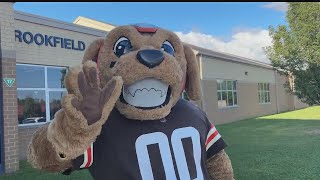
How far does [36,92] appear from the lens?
37.4 feet

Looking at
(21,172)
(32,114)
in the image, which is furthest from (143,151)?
(32,114)

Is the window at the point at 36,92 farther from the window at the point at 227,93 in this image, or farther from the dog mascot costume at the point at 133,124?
the window at the point at 227,93

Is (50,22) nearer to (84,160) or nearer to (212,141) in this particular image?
(212,141)

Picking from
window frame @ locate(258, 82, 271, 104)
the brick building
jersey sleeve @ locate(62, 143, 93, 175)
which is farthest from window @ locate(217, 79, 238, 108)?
jersey sleeve @ locate(62, 143, 93, 175)

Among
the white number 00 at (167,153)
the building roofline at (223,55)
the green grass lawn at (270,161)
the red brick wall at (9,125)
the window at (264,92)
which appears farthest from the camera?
the window at (264,92)

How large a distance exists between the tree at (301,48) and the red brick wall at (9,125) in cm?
855

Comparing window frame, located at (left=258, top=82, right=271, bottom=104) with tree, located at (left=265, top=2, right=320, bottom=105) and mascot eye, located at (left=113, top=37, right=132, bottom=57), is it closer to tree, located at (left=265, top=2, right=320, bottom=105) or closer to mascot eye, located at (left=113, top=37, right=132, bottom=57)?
tree, located at (left=265, top=2, right=320, bottom=105)

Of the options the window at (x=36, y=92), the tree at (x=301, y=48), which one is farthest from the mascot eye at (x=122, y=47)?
the tree at (x=301, y=48)

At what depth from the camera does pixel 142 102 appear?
1.90 m

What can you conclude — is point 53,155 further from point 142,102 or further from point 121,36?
point 121,36

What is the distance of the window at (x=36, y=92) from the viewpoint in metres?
11.0

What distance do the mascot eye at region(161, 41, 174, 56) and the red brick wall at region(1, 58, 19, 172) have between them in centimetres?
695

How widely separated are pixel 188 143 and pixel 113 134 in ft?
1.37

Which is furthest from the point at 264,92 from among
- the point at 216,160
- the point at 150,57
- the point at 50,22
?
the point at 150,57
